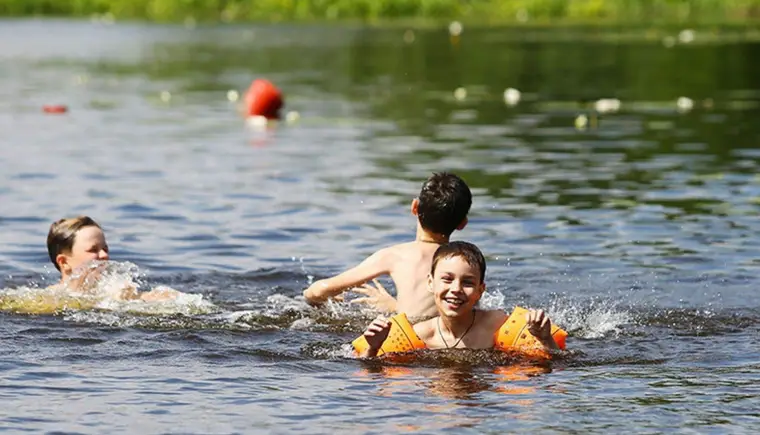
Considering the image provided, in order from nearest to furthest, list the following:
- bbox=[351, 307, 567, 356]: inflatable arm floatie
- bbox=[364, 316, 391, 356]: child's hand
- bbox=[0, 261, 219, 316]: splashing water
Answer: bbox=[364, 316, 391, 356]: child's hand → bbox=[351, 307, 567, 356]: inflatable arm floatie → bbox=[0, 261, 219, 316]: splashing water

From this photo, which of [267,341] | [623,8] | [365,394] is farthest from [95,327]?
[623,8]

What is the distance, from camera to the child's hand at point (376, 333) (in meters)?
8.79

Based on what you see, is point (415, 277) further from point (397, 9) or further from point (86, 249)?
point (397, 9)

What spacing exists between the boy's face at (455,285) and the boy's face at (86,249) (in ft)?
10.3

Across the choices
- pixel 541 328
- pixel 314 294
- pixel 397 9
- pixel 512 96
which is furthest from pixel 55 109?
pixel 397 9

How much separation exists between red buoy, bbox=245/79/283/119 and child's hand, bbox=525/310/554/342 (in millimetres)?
16752

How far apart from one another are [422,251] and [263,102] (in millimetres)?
15755

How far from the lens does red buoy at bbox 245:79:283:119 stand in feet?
83.0

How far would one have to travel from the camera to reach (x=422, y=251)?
9797 mm

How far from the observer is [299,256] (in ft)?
43.9

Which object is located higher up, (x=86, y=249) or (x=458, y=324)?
(x=86, y=249)

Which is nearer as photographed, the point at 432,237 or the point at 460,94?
the point at 432,237

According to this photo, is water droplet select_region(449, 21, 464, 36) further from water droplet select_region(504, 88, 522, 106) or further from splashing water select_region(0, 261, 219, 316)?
splashing water select_region(0, 261, 219, 316)


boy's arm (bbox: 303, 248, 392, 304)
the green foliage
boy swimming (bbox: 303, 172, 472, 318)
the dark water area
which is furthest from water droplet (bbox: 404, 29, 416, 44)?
boy swimming (bbox: 303, 172, 472, 318)
